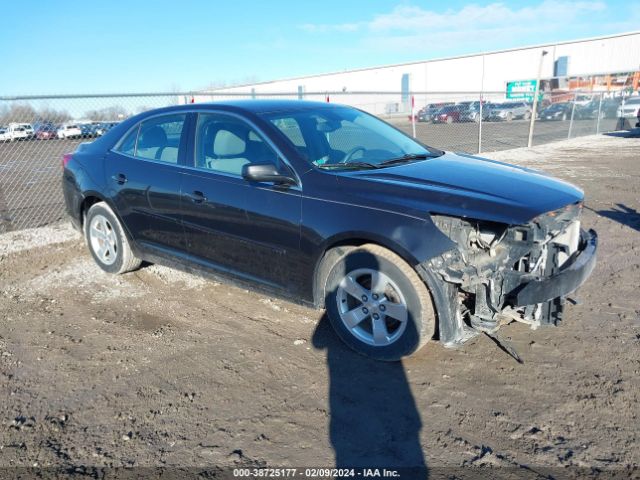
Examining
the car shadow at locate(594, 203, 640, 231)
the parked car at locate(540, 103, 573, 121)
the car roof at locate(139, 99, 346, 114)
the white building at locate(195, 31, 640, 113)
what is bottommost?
the car shadow at locate(594, 203, 640, 231)

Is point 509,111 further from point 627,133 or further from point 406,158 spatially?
point 406,158

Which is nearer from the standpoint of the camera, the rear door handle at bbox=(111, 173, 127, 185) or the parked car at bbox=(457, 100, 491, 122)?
the rear door handle at bbox=(111, 173, 127, 185)

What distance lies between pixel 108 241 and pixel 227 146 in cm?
193

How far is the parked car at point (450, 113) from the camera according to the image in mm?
19219

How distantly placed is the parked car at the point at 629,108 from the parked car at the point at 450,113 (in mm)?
8367

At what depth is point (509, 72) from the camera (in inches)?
2073

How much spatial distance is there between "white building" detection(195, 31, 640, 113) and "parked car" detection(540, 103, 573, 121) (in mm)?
13542

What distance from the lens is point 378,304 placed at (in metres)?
3.21

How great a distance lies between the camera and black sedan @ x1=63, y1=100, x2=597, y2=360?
3.00 m

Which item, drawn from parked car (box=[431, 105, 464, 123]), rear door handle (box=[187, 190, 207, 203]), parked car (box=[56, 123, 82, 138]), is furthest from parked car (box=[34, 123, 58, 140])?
parked car (box=[431, 105, 464, 123])

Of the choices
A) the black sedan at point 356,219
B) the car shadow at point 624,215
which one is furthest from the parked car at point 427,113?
the black sedan at point 356,219

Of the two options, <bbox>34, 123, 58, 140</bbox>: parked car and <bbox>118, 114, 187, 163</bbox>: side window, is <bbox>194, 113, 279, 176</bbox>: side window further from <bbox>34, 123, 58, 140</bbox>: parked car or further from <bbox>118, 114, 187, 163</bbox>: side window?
<bbox>34, 123, 58, 140</bbox>: parked car

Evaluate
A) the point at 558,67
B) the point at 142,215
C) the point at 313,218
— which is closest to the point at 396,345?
the point at 313,218

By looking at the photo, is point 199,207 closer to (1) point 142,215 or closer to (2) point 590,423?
(1) point 142,215
